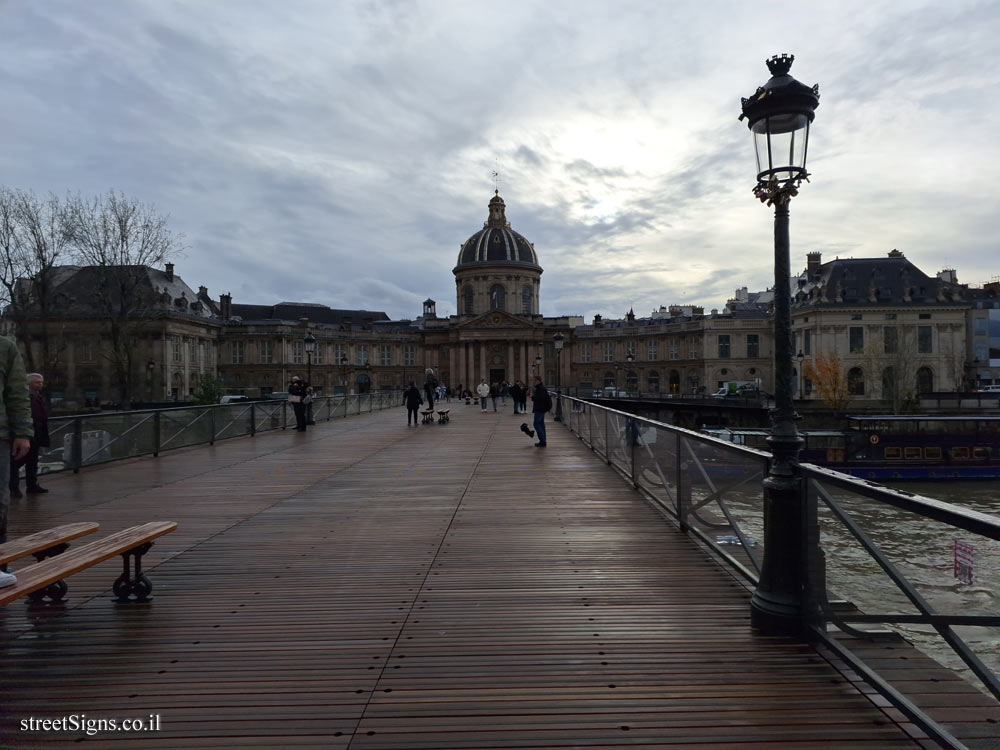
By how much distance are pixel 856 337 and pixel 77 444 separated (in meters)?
76.7

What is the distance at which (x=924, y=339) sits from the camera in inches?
2844

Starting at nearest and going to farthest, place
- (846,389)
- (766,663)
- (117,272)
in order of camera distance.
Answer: (766,663) → (117,272) → (846,389)

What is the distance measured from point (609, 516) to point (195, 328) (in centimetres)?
7861

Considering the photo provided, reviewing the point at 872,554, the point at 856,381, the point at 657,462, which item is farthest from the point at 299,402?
the point at 856,381

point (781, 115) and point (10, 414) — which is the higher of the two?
point (781, 115)

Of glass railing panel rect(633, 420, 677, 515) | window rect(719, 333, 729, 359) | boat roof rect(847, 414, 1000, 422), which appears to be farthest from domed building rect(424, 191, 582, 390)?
glass railing panel rect(633, 420, 677, 515)

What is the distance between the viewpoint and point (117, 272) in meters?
43.6

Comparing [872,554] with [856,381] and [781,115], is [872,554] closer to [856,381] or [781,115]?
[781,115]

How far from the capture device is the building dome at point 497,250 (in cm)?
9319

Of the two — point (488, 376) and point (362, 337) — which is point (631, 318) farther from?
point (362, 337)

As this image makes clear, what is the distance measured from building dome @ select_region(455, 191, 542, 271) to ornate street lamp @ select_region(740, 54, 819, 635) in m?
87.9

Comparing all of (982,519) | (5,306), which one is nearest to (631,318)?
(5,306)

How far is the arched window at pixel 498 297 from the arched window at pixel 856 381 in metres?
44.3

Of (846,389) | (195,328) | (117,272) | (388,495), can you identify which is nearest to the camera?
(388,495)
